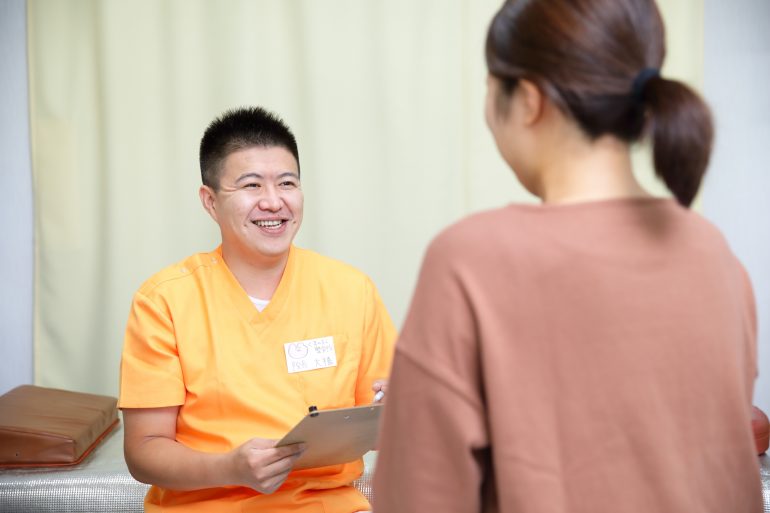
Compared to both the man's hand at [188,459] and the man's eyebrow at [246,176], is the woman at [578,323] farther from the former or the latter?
the man's eyebrow at [246,176]

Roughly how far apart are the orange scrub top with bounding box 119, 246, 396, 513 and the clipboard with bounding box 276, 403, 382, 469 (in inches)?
4.5

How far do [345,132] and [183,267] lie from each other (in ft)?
4.03

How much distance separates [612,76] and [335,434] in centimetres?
92

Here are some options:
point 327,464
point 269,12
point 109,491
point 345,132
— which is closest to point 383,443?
point 327,464

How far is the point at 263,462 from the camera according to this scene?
4.86 feet

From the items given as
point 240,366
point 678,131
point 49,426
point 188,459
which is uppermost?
point 678,131

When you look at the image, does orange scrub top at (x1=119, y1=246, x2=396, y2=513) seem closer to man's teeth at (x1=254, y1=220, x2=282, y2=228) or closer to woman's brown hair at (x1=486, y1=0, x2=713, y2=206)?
man's teeth at (x1=254, y1=220, x2=282, y2=228)

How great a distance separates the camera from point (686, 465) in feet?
2.66

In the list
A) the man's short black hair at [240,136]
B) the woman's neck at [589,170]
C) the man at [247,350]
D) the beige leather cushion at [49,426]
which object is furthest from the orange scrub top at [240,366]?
the woman's neck at [589,170]

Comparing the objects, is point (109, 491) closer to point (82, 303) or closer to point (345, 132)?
point (82, 303)

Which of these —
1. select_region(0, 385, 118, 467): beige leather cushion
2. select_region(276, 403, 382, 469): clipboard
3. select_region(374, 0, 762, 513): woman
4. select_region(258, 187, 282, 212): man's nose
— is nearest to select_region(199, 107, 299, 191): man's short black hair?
select_region(258, 187, 282, 212): man's nose

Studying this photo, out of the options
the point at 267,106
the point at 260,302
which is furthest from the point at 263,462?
the point at 267,106

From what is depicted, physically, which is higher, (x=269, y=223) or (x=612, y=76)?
(x=612, y=76)

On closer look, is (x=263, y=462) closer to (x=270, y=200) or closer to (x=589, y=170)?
(x=270, y=200)
